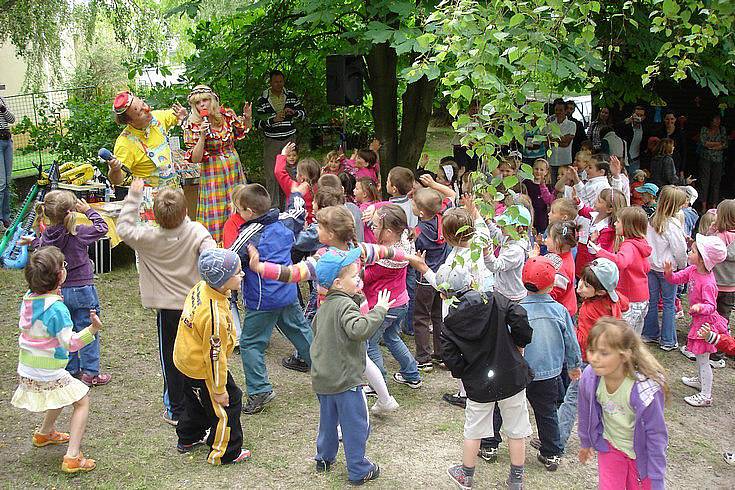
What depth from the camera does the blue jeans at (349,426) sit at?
14.3 feet

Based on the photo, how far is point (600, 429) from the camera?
379cm

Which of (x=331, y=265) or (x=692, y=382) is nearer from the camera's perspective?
(x=331, y=265)

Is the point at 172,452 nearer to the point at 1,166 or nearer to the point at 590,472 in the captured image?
the point at 590,472

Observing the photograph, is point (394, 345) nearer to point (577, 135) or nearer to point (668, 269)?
point (668, 269)

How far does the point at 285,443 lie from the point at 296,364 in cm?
129

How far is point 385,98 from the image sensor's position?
973 cm

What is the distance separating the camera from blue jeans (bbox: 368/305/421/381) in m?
5.53

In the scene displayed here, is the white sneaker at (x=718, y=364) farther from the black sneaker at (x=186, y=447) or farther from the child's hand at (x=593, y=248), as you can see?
the black sneaker at (x=186, y=447)

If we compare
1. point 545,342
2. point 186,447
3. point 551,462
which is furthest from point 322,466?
point 545,342

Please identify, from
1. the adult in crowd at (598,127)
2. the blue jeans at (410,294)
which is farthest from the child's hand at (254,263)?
the adult in crowd at (598,127)

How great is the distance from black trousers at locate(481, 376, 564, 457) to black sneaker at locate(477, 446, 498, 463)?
0.57 ft

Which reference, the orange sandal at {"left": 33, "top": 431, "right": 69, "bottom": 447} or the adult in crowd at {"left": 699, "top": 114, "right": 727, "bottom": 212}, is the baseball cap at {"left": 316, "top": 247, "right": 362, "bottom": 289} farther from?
the adult in crowd at {"left": 699, "top": 114, "right": 727, "bottom": 212}

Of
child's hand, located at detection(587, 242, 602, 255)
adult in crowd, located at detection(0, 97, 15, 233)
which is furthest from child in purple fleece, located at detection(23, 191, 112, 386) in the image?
adult in crowd, located at detection(0, 97, 15, 233)

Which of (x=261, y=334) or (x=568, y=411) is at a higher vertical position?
(x=261, y=334)
